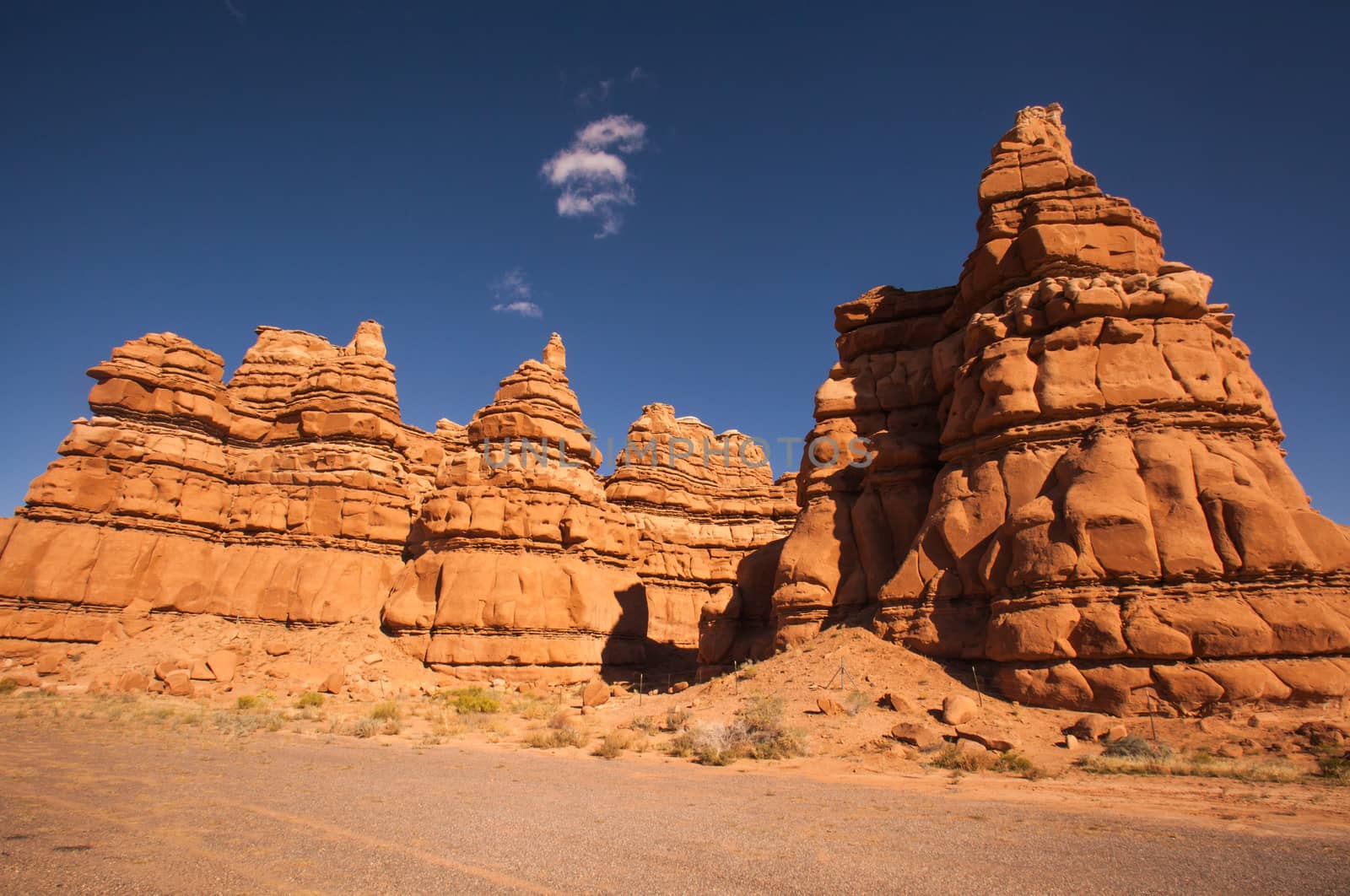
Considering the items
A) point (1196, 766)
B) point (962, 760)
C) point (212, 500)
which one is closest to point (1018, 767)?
point (962, 760)

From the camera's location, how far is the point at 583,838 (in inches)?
325

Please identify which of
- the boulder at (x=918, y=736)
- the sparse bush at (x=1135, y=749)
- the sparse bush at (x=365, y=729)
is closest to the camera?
the sparse bush at (x=1135, y=749)

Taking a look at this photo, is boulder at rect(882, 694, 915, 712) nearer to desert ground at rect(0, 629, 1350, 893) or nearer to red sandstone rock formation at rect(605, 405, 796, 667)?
desert ground at rect(0, 629, 1350, 893)

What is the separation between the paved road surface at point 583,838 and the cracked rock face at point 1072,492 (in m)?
6.62

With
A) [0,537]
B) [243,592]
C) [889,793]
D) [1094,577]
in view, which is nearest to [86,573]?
[0,537]

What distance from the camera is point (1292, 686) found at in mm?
13719

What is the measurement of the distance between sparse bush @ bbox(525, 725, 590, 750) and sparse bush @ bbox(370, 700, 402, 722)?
589cm

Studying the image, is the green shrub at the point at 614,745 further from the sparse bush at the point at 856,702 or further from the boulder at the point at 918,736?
the boulder at the point at 918,736

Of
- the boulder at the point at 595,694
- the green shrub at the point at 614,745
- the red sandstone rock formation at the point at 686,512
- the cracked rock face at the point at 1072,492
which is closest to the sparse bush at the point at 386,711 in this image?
the boulder at the point at 595,694

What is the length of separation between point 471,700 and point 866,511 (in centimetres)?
1626

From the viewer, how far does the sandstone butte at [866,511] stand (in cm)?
1562

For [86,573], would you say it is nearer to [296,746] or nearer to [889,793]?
[296,746]

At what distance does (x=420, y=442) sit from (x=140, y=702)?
76.2ft

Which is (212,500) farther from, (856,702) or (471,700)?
(856,702)
